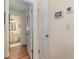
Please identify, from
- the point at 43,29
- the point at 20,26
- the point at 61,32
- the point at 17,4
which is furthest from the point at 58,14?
Result: the point at 20,26

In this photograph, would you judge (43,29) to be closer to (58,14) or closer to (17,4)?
(58,14)

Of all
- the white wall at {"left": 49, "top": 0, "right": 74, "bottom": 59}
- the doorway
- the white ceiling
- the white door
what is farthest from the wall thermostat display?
the doorway

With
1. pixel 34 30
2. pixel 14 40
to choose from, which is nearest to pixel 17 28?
pixel 14 40

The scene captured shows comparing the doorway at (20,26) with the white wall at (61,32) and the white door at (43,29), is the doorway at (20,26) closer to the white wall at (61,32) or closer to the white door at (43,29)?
the white door at (43,29)

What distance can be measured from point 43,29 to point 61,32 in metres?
1.04

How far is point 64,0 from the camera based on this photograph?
2.34 metres

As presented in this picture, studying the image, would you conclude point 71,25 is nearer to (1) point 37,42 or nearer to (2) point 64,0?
(2) point 64,0

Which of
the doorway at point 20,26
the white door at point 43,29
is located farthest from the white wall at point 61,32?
the doorway at point 20,26

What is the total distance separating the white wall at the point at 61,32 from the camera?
7.11 ft

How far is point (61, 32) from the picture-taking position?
8.06 ft

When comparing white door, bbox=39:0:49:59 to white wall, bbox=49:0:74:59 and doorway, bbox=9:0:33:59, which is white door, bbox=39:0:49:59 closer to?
white wall, bbox=49:0:74:59

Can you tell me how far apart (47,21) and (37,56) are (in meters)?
1.36

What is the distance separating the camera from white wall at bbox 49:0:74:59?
2166 millimetres

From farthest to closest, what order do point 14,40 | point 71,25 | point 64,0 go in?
point 14,40 < point 64,0 < point 71,25
